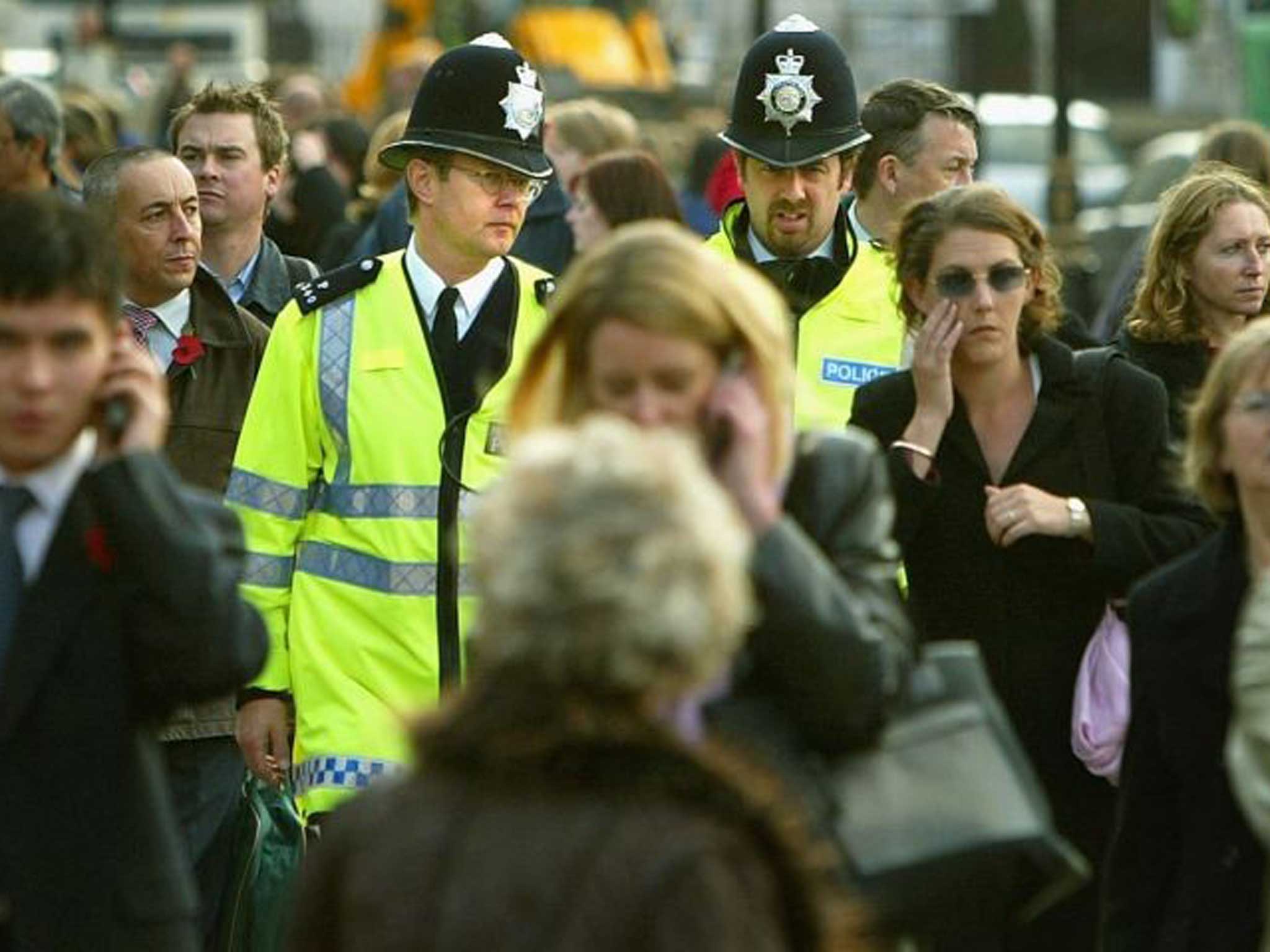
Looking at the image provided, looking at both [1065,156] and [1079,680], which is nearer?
[1079,680]

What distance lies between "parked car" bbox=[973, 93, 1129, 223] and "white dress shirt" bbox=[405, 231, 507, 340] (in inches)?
830

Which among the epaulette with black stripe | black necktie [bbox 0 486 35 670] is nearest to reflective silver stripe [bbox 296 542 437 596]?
the epaulette with black stripe

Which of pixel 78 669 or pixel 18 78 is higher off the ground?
pixel 18 78

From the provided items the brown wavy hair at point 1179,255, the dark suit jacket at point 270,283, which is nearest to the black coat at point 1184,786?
the brown wavy hair at point 1179,255

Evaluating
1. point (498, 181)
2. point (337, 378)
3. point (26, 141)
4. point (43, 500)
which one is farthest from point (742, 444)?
point (26, 141)

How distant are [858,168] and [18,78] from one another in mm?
2750

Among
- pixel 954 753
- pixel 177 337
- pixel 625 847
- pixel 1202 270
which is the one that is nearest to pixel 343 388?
pixel 177 337

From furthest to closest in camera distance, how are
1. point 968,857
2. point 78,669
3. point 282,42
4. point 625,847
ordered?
1. point 282,42
2. point 78,669
3. point 968,857
4. point 625,847

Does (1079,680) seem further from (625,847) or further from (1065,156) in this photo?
(1065,156)

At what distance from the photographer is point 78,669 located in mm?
5445

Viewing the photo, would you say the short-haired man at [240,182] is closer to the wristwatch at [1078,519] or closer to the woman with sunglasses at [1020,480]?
the woman with sunglasses at [1020,480]

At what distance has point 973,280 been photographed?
7.73m

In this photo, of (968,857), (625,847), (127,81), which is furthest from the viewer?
(127,81)

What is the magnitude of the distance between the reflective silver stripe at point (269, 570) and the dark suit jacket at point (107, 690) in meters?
2.42
